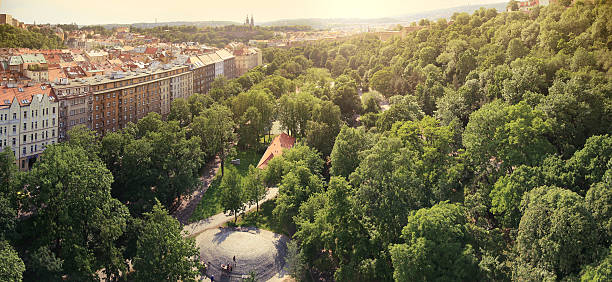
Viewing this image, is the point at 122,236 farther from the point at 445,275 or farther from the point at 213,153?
the point at 445,275

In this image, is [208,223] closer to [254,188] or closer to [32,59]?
[254,188]

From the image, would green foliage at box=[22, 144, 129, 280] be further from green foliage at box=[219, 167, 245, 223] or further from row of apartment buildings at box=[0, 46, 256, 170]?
row of apartment buildings at box=[0, 46, 256, 170]

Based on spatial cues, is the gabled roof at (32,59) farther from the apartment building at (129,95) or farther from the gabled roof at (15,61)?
the apartment building at (129,95)

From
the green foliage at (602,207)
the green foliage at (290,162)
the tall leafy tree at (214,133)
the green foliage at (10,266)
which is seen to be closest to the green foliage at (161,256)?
the green foliage at (10,266)

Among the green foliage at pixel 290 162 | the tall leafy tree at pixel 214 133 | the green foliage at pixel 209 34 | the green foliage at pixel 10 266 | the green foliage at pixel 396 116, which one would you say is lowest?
the green foliage at pixel 10 266

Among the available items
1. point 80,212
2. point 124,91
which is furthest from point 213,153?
point 80,212

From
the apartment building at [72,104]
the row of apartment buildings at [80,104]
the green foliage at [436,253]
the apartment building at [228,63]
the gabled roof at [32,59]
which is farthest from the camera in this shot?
the apartment building at [228,63]

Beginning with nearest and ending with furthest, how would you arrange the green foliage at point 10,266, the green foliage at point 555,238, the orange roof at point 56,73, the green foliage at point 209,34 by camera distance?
the green foliage at point 555,238, the green foliage at point 10,266, the orange roof at point 56,73, the green foliage at point 209,34
